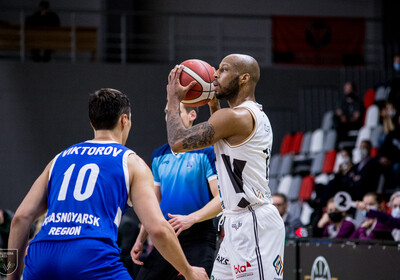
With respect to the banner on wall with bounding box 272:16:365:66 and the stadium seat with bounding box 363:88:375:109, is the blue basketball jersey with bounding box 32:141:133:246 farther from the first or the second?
the banner on wall with bounding box 272:16:365:66

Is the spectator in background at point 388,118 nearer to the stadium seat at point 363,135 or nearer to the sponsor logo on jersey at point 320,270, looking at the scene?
the stadium seat at point 363,135

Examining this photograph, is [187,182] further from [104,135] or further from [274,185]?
[274,185]

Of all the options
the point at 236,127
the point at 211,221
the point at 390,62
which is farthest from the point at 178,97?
the point at 390,62

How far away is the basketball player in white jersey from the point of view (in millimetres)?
3787

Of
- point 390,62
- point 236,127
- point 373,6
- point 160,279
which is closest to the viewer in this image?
point 236,127

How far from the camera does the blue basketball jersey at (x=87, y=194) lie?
3.07 m

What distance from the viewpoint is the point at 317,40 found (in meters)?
16.5

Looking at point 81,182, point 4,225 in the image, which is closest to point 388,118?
point 4,225

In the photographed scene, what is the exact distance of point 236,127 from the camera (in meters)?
3.84

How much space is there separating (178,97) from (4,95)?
37.4 feet

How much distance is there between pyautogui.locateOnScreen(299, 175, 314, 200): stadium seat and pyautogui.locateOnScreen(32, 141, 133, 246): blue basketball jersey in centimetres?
983

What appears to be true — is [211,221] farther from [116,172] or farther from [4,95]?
[4,95]

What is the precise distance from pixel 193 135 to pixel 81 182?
2.93 ft

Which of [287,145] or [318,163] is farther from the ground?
[287,145]
